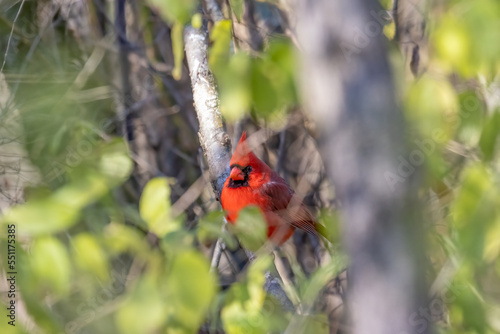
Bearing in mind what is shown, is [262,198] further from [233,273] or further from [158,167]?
[158,167]

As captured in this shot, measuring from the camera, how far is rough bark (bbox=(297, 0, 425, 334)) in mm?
593

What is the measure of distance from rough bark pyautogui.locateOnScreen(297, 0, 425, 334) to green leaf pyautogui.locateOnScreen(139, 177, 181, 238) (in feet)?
3.12

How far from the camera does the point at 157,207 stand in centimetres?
155

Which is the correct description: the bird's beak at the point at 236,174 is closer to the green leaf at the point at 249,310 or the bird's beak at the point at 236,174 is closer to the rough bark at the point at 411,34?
the rough bark at the point at 411,34

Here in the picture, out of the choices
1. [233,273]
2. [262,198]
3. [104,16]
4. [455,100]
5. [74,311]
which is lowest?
[233,273]

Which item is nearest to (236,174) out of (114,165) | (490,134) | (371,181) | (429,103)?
(114,165)

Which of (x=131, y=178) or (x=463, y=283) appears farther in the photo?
(x=131, y=178)

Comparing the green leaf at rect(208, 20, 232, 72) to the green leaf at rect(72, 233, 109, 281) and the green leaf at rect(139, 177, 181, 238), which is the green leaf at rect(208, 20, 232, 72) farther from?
the green leaf at rect(72, 233, 109, 281)

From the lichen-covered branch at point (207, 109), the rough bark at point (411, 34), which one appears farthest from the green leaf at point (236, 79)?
the rough bark at point (411, 34)

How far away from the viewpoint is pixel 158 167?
3.10m

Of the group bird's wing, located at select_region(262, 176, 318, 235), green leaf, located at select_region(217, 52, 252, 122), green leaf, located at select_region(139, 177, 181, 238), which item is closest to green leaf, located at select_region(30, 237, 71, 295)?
green leaf, located at select_region(139, 177, 181, 238)

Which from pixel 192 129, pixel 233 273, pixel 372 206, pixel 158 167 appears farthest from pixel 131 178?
pixel 372 206

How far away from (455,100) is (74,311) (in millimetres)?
1779

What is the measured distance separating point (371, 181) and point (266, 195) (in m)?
1.98
